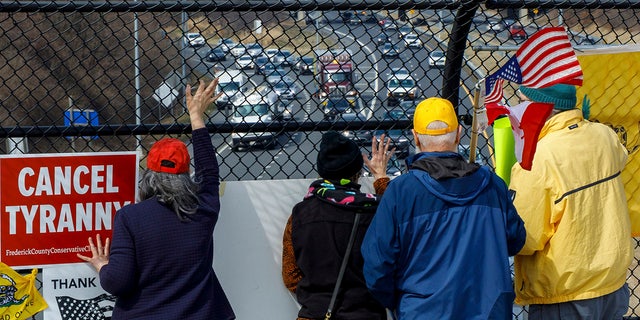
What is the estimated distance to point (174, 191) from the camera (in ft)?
11.3

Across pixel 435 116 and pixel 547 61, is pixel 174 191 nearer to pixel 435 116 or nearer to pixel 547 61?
pixel 435 116

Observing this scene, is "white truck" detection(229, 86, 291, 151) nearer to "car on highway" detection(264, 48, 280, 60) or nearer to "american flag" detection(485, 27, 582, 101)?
"car on highway" detection(264, 48, 280, 60)

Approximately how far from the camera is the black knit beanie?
3.67 metres

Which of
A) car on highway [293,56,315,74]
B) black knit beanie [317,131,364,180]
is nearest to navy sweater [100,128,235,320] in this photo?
black knit beanie [317,131,364,180]

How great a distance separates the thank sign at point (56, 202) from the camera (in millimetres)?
3717

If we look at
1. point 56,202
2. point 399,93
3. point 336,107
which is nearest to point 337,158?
point 56,202

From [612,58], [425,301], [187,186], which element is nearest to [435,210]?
[425,301]

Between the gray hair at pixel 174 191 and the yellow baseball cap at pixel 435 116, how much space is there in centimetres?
95

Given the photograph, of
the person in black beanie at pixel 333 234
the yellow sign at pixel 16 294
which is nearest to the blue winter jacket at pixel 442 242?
the person in black beanie at pixel 333 234

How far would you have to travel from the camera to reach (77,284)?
3855 mm

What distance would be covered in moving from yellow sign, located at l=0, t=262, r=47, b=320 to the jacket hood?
1.75m

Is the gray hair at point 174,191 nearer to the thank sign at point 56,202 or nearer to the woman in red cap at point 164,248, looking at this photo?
Result: the woman in red cap at point 164,248

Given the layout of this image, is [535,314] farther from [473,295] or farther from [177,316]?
[177,316]

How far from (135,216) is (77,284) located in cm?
67
